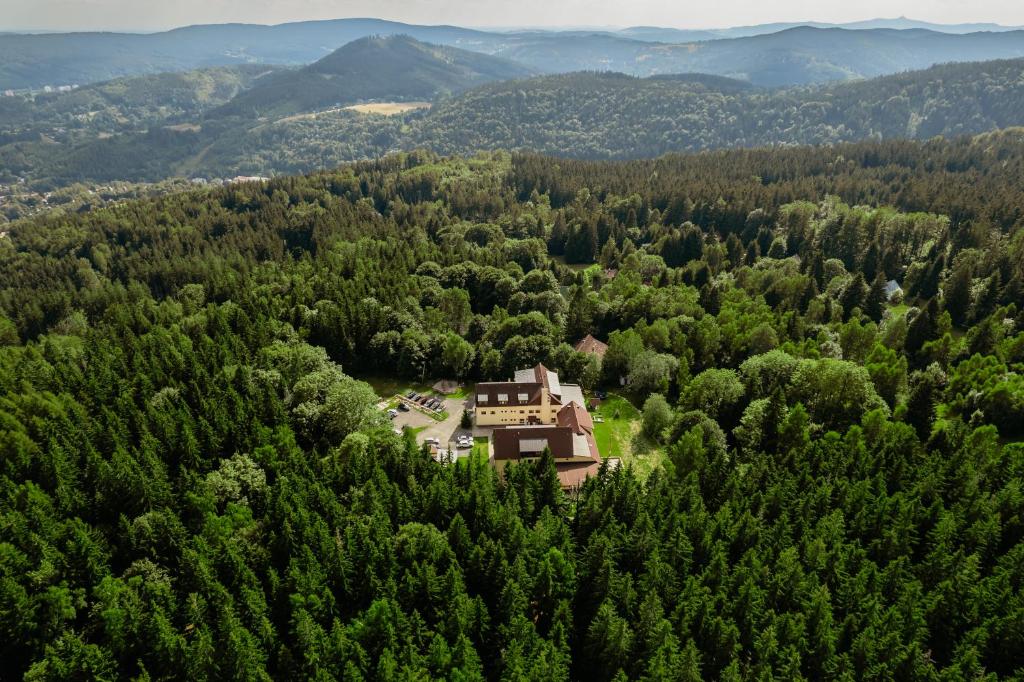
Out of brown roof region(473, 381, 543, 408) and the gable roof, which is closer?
brown roof region(473, 381, 543, 408)

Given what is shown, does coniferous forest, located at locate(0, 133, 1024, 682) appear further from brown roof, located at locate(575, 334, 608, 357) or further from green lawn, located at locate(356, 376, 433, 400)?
brown roof, located at locate(575, 334, 608, 357)

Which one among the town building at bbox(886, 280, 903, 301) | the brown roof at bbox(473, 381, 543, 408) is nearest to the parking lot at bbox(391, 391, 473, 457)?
the brown roof at bbox(473, 381, 543, 408)

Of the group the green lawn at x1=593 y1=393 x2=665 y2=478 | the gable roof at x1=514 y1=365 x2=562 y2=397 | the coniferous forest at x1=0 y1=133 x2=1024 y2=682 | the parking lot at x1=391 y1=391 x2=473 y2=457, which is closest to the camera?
the coniferous forest at x1=0 y1=133 x2=1024 y2=682

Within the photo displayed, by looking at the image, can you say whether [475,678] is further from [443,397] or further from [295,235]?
[295,235]

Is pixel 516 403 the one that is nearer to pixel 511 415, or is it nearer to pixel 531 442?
pixel 511 415

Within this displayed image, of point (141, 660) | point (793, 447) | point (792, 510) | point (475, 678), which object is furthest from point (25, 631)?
point (793, 447)

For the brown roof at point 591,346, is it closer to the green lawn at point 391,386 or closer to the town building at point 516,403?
the town building at point 516,403

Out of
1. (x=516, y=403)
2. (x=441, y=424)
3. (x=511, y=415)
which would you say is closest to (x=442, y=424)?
(x=441, y=424)

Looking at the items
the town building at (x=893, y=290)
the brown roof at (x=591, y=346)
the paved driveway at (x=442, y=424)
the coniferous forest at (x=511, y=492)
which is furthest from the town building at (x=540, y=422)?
the town building at (x=893, y=290)
